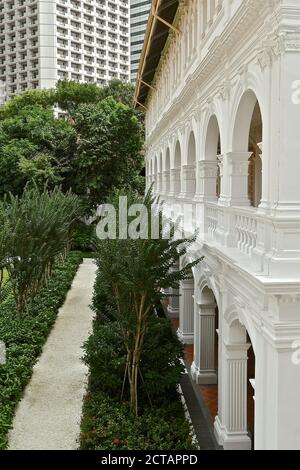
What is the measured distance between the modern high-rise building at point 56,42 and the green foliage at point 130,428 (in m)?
75.2

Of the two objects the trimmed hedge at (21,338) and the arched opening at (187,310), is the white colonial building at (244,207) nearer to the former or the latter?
the arched opening at (187,310)

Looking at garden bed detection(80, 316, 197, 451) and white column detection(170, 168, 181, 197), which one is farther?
white column detection(170, 168, 181, 197)

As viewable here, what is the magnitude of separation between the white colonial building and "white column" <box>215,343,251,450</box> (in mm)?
20

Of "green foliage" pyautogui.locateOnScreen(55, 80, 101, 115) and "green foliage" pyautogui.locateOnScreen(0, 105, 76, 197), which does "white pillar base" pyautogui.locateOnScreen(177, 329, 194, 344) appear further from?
"green foliage" pyautogui.locateOnScreen(55, 80, 101, 115)

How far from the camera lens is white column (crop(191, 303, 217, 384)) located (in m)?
Answer: 14.1

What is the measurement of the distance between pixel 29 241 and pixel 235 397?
9.68 meters

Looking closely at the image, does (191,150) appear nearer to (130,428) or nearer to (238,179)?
(238,179)

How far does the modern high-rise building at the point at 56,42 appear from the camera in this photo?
262 ft

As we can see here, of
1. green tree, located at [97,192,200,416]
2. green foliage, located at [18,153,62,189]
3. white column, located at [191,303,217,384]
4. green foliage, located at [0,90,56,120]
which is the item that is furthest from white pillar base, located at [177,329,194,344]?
green foliage, located at [0,90,56,120]

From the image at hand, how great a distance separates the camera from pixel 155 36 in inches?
813

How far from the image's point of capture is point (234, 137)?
10.3 metres

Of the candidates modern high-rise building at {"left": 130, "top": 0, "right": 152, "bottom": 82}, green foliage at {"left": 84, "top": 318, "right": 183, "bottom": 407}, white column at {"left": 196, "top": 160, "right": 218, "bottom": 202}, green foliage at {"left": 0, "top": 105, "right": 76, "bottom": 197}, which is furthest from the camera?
modern high-rise building at {"left": 130, "top": 0, "right": 152, "bottom": 82}

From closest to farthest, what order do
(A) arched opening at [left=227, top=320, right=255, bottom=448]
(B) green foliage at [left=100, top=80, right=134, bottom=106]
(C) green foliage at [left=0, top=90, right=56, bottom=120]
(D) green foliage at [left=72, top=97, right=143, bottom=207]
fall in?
(A) arched opening at [left=227, top=320, right=255, bottom=448], (D) green foliage at [left=72, top=97, right=143, bottom=207], (C) green foliage at [left=0, top=90, right=56, bottom=120], (B) green foliage at [left=100, top=80, right=134, bottom=106]

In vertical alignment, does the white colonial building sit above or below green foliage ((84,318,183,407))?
above
